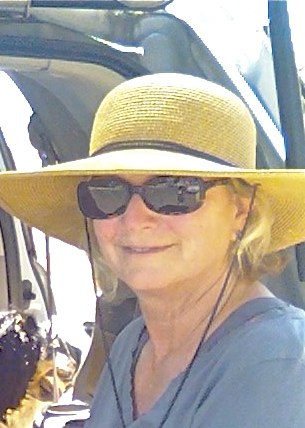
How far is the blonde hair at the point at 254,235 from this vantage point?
1.77 metres

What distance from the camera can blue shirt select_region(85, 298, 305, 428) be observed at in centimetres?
155

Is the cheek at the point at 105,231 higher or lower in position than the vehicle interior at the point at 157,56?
lower

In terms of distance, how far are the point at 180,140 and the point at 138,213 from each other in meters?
0.13

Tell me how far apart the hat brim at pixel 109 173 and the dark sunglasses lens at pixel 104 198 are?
3cm

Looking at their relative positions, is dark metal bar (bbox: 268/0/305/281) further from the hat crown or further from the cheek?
the cheek

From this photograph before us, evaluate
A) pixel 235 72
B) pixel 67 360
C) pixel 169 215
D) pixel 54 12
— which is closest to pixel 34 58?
pixel 54 12

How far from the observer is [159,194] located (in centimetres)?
172


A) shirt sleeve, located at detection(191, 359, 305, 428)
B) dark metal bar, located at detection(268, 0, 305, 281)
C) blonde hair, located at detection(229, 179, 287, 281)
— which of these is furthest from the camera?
dark metal bar, located at detection(268, 0, 305, 281)

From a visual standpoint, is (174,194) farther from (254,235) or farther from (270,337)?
(270,337)

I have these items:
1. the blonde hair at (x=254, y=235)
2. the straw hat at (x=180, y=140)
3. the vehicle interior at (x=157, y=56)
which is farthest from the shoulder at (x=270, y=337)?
the vehicle interior at (x=157, y=56)

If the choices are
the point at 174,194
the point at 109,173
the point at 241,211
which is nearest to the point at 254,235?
the point at 241,211

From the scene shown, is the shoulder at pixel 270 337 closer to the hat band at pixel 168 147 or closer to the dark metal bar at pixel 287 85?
the hat band at pixel 168 147

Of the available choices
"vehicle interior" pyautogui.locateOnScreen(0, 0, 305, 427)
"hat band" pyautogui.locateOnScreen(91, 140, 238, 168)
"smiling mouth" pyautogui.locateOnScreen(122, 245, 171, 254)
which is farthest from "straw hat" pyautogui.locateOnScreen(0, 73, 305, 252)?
"vehicle interior" pyautogui.locateOnScreen(0, 0, 305, 427)

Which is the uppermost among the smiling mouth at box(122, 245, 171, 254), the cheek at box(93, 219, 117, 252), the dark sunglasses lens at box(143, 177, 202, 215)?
the dark sunglasses lens at box(143, 177, 202, 215)
